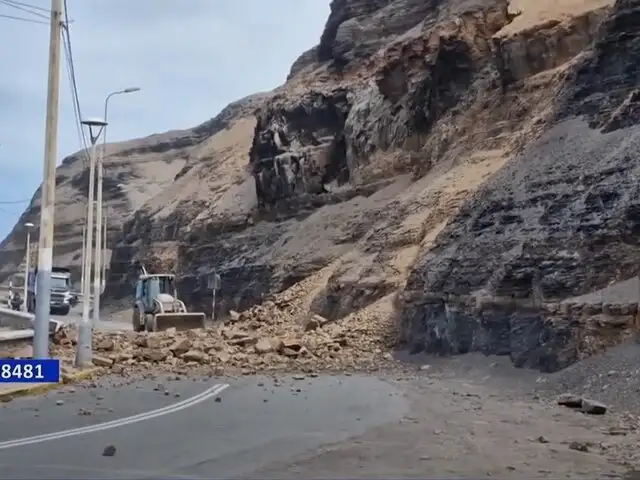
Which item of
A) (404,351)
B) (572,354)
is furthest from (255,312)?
Result: (572,354)

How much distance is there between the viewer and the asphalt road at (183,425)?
8.55 m

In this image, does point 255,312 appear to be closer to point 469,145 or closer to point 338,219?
point 338,219

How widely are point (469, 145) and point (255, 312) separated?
1058 centimetres

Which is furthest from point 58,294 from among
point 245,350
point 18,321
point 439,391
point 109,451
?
point 109,451

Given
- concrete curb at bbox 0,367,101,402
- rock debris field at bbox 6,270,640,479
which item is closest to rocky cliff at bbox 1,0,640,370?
rock debris field at bbox 6,270,640,479

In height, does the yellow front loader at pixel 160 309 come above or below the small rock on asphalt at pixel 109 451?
above

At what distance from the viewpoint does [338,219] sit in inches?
1563

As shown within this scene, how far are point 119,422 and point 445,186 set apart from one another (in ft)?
71.4

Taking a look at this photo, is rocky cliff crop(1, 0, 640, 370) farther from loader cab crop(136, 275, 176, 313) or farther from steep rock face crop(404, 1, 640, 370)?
loader cab crop(136, 275, 176, 313)

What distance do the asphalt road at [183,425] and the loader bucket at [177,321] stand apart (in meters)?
12.7

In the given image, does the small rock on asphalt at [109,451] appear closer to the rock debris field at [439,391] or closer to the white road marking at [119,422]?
the white road marking at [119,422]

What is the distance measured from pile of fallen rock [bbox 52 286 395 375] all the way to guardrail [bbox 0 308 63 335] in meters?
0.42
